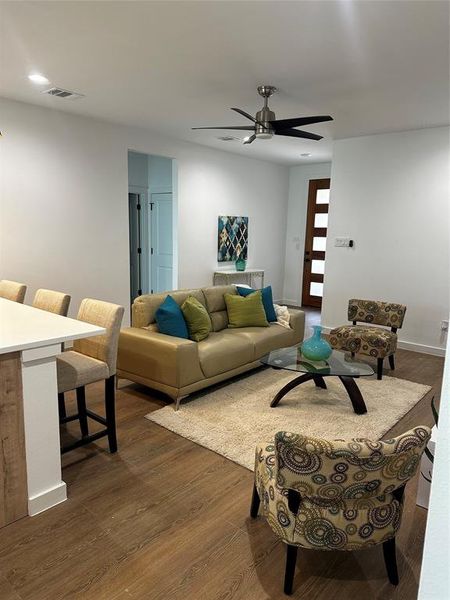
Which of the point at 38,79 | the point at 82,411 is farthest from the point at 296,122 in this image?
the point at 82,411

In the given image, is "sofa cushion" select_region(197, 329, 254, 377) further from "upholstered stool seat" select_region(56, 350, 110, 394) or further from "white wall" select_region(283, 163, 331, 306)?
"white wall" select_region(283, 163, 331, 306)

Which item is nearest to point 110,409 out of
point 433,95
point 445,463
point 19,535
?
point 19,535

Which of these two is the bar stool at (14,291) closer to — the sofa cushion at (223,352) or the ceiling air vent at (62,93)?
the sofa cushion at (223,352)

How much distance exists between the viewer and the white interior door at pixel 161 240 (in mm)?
6555

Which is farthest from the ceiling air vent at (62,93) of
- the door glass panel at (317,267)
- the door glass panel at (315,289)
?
the door glass panel at (315,289)

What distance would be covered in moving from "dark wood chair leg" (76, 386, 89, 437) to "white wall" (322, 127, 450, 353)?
413 centimetres

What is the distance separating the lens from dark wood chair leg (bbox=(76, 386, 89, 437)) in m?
2.82

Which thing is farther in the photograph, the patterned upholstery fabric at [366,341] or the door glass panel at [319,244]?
the door glass panel at [319,244]

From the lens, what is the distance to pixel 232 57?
2.88 metres

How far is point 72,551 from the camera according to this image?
6.32 feet

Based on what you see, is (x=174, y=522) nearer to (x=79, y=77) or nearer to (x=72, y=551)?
(x=72, y=551)

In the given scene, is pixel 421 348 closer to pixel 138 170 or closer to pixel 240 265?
pixel 240 265

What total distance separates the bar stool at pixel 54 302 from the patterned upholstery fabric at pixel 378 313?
3326mm

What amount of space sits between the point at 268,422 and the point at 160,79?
9.69 ft
